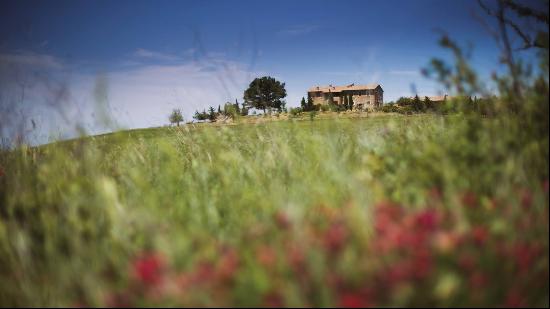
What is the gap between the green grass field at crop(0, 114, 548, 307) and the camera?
1.80 metres

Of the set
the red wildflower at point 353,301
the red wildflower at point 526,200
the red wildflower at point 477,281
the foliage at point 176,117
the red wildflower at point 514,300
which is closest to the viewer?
the red wildflower at point 353,301

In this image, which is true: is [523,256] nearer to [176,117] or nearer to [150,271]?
[150,271]

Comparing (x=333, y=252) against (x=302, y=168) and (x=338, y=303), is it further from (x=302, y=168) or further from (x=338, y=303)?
(x=302, y=168)

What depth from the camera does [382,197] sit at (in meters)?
2.64

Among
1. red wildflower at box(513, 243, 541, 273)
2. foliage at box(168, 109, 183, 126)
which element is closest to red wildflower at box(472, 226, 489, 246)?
red wildflower at box(513, 243, 541, 273)

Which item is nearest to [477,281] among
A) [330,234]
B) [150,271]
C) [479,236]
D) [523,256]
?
[479,236]

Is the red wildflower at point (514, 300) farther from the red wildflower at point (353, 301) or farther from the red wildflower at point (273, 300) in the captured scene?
the red wildflower at point (273, 300)

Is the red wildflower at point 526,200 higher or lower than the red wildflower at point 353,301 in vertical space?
higher

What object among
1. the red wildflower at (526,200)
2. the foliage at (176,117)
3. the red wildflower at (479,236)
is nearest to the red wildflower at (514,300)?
the red wildflower at (479,236)

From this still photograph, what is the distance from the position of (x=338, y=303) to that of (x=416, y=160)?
1.79 m

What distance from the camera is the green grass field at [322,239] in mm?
1796

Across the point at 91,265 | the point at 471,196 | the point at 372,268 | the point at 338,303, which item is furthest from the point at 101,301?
the point at 471,196

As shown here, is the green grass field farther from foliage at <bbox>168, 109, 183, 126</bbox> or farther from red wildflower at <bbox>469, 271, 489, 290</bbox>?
foliage at <bbox>168, 109, 183, 126</bbox>

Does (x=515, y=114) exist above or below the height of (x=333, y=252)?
above
